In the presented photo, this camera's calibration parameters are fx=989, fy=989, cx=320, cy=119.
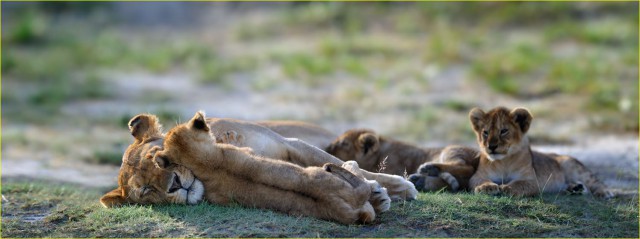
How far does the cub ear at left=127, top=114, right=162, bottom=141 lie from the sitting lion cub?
0.54 metres

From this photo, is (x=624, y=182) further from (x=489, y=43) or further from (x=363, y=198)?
(x=489, y=43)

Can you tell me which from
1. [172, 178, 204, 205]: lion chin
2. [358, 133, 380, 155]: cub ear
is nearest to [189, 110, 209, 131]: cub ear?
[172, 178, 204, 205]: lion chin

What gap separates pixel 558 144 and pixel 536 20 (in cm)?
598

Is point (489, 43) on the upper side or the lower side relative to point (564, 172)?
upper

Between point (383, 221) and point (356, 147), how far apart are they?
2.44m

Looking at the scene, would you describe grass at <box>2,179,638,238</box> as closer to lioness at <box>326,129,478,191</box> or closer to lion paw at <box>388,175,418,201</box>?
lion paw at <box>388,175,418,201</box>

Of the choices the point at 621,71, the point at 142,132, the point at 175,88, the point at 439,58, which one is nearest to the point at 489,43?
the point at 439,58

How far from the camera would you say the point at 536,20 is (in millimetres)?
15680

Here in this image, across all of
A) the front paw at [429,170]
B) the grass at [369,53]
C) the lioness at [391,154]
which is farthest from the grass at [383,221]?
the grass at [369,53]

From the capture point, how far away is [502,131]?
704 centimetres

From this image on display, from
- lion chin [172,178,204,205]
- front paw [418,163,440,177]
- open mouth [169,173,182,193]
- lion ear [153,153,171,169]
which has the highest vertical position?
lion ear [153,153,171,169]

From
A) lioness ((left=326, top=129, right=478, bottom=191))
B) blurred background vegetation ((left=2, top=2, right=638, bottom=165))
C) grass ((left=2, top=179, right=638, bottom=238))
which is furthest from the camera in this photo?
blurred background vegetation ((left=2, top=2, right=638, bottom=165))

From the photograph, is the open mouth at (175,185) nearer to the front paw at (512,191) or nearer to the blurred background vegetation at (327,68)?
the front paw at (512,191)

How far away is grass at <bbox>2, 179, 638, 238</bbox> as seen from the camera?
5379mm
